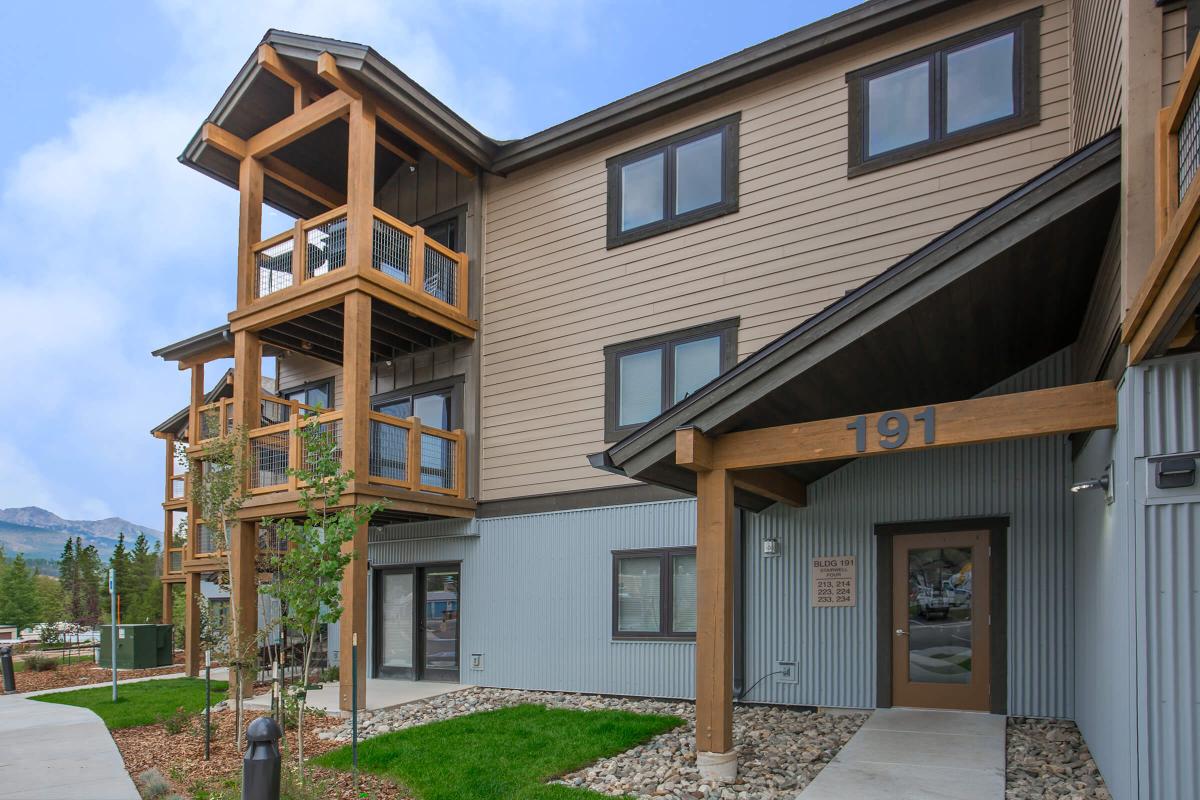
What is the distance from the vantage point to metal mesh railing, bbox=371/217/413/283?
13.4m

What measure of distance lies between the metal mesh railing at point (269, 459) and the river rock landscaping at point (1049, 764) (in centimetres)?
1054

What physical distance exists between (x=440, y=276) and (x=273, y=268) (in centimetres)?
275

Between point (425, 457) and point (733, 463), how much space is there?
23.3 ft

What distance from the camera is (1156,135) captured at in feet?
17.9

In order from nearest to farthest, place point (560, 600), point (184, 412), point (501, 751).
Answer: point (501, 751) < point (560, 600) < point (184, 412)

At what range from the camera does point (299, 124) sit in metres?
14.0

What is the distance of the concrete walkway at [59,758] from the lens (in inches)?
328

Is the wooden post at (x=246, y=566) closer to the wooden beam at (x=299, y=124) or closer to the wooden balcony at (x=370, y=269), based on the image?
the wooden balcony at (x=370, y=269)

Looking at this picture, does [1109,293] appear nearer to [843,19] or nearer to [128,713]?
[843,19]

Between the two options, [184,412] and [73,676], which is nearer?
[73,676]

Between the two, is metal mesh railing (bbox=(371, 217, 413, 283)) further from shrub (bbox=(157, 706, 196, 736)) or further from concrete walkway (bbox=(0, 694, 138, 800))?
concrete walkway (bbox=(0, 694, 138, 800))

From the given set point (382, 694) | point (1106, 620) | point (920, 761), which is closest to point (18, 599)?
point (382, 694)

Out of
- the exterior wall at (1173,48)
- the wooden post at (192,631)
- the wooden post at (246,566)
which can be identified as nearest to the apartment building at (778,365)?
the exterior wall at (1173,48)

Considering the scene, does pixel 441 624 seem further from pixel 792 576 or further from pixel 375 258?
pixel 792 576
